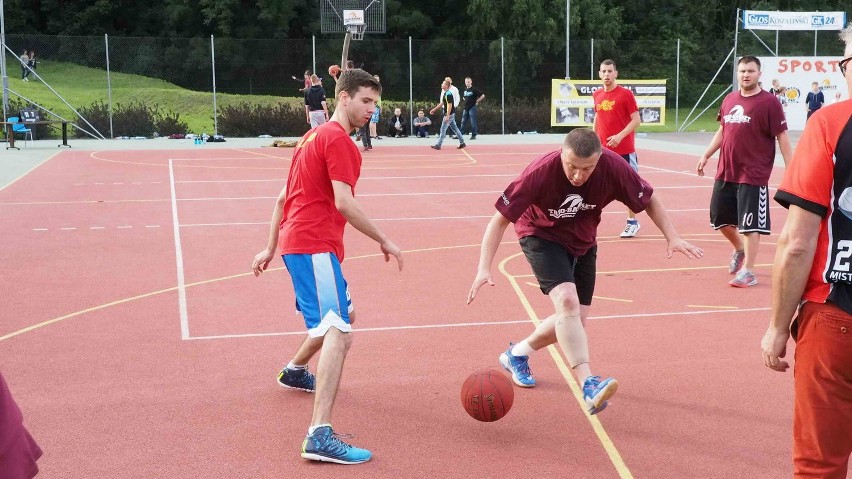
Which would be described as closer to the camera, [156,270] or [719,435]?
[719,435]

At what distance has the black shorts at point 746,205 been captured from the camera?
28.3 feet

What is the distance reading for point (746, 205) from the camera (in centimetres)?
867

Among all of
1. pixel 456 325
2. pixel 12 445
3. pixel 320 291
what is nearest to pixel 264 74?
pixel 456 325

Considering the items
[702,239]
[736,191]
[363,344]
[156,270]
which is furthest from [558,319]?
[702,239]

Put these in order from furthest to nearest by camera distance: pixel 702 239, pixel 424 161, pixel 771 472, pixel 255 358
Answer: pixel 424 161 < pixel 702 239 < pixel 255 358 < pixel 771 472


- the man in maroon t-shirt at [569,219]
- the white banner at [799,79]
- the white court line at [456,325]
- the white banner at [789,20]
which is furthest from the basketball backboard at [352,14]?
the man in maroon t-shirt at [569,219]

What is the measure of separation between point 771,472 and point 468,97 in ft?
87.5

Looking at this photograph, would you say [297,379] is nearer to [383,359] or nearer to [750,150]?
[383,359]

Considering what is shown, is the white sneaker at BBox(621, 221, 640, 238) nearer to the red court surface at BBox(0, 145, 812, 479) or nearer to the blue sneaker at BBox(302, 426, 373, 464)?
the red court surface at BBox(0, 145, 812, 479)

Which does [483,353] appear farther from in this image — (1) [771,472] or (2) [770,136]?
(2) [770,136]

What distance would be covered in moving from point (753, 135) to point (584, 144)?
441cm

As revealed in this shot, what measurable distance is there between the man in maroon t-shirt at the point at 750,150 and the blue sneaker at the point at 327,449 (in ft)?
17.0

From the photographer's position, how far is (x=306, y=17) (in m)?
53.3

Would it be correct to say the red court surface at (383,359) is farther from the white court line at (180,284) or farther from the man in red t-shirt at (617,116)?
the man in red t-shirt at (617,116)
